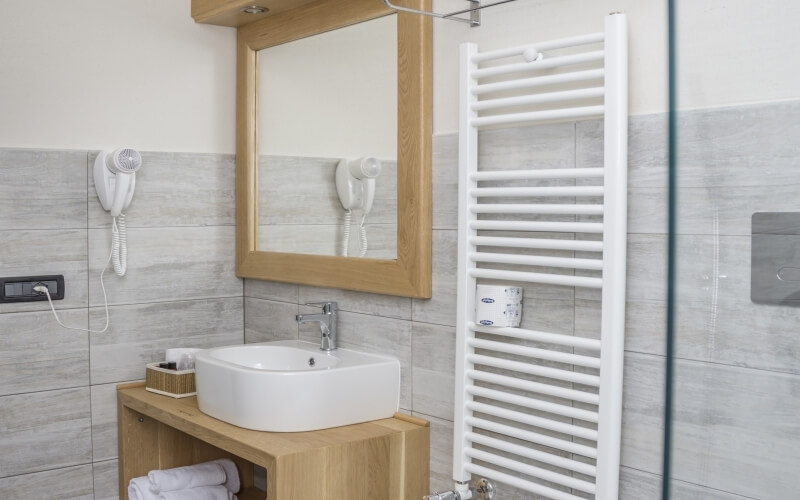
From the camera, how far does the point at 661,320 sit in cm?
173

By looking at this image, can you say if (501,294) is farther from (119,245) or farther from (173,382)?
(119,245)

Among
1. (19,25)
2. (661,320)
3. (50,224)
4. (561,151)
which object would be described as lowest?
(661,320)

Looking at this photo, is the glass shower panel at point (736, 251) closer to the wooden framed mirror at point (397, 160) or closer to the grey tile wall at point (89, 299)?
the wooden framed mirror at point (397, 160)

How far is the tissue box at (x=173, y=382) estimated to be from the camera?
105 inches

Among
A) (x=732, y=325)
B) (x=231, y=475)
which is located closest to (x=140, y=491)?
(x=231, y=475)

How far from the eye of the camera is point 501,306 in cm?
198

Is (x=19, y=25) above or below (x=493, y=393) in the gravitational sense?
above

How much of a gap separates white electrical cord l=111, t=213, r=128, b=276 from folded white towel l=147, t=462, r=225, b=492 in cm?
67

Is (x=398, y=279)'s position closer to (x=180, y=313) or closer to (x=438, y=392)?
(x=438, y=392)

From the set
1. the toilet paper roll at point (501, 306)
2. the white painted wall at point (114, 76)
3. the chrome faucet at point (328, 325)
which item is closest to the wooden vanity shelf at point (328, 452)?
the chrome faucet at point (328, 325)

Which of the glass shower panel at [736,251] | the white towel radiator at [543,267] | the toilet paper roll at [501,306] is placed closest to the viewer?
the glass shower panel at [736,251]

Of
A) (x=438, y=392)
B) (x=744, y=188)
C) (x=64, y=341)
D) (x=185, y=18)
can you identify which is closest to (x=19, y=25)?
(x=185, y=18)

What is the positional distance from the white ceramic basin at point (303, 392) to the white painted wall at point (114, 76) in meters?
0.84

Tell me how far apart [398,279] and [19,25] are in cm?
142
